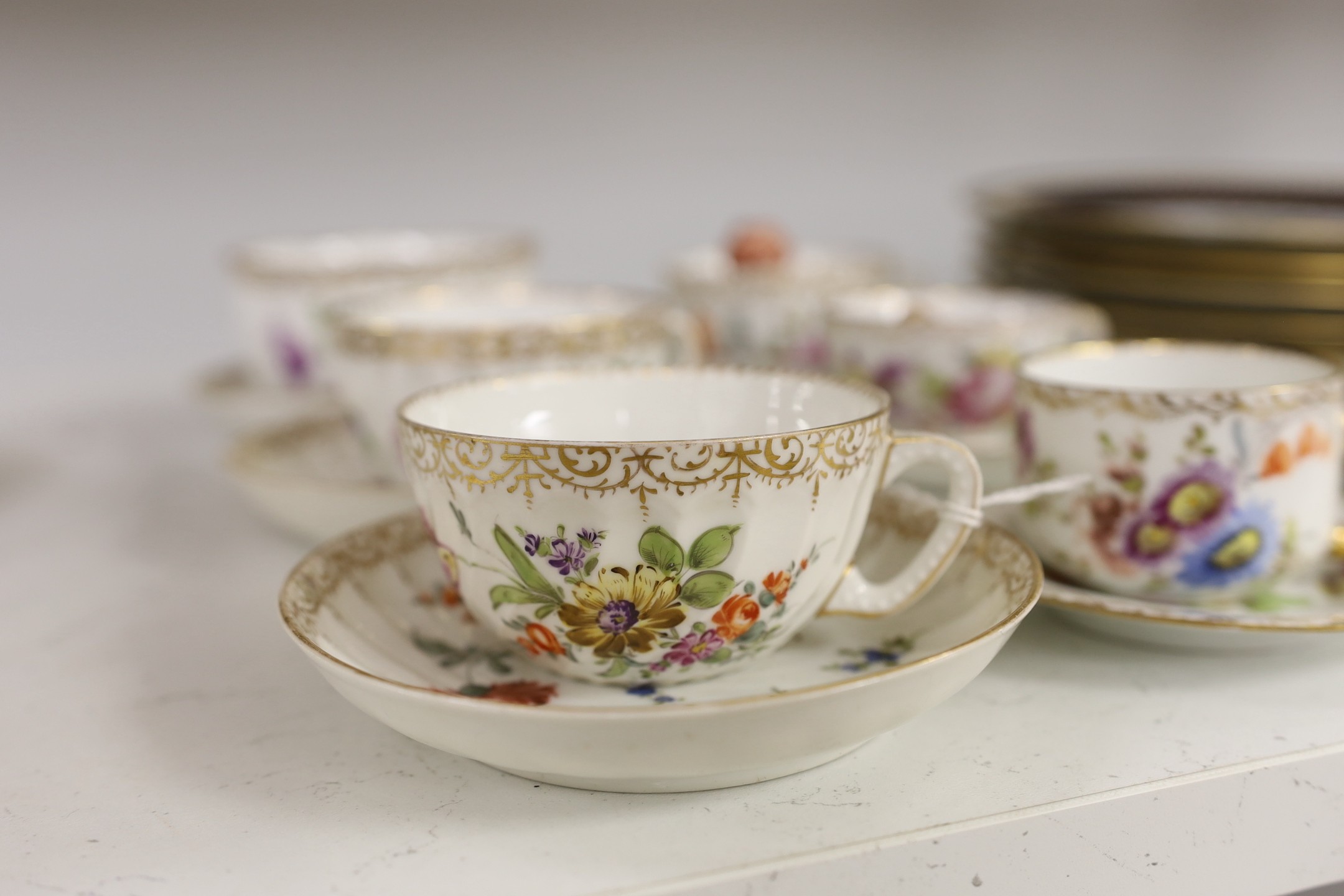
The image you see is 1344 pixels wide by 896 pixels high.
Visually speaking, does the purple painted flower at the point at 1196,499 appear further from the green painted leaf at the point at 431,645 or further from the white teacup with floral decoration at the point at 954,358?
the green painted leaf at the point at 431,645

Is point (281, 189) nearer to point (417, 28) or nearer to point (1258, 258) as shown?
point (417, 28)

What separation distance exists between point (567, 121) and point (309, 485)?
77 centimetres

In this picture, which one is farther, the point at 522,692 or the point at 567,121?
the point at 567,121

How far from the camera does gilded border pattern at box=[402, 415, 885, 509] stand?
0.36 meters

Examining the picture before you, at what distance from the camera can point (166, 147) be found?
44.9 inches

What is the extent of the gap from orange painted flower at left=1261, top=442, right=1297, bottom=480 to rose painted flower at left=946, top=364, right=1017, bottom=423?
206 millimetres

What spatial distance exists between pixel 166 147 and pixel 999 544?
98cm

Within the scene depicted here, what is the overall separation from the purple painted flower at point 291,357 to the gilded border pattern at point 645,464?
17.1 inches

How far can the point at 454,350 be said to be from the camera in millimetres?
555

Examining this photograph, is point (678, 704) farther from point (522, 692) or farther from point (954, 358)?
point (954, 358)

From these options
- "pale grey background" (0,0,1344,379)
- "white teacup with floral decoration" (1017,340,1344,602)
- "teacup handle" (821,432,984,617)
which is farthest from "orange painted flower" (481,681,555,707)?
"pale grey background" (0,0,1344,379)

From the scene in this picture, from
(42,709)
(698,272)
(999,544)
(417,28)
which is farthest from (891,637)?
(417,28)

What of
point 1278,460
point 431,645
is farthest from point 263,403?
point 1278,460

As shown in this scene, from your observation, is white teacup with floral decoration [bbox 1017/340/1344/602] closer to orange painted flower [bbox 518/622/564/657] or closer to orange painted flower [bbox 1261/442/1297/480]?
orange painted flower [bbox 1261/442/1297/480]
